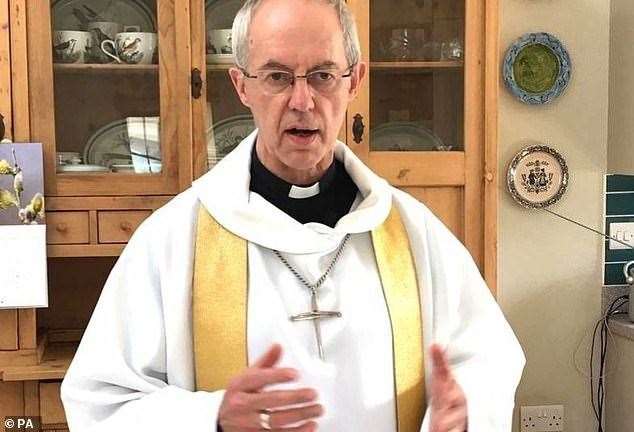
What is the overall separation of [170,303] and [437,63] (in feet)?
3.38

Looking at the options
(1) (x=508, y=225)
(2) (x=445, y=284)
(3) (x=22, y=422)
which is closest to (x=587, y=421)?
(1) (x=508, y=225)

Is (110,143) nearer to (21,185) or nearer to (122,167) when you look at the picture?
(122,167)

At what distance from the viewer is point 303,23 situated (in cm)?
126

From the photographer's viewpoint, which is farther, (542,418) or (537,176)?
(542,418)

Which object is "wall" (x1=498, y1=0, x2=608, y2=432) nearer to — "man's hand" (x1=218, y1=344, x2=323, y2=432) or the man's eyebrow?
the man's eyebrow

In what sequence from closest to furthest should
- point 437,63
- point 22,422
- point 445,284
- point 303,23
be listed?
point 303,23 < point 445,284 < point 22,422 < point 437,63

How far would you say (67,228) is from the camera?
6.26 feet

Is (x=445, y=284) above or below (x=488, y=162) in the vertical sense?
below

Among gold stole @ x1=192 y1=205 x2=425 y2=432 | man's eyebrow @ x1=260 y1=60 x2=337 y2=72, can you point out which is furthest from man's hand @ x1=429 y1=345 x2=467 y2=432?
man's eyebrow @ x1=260 y1=60 x2=337 y2=72

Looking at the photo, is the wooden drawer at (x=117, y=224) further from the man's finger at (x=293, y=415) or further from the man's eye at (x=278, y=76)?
the man's finger at (x=293, y=415)

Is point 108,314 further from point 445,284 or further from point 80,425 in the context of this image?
point 445,284

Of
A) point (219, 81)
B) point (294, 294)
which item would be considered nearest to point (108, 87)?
point (219, 81)

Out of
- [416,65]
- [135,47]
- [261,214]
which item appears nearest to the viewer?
[261,214]

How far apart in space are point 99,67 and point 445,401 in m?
1.18
